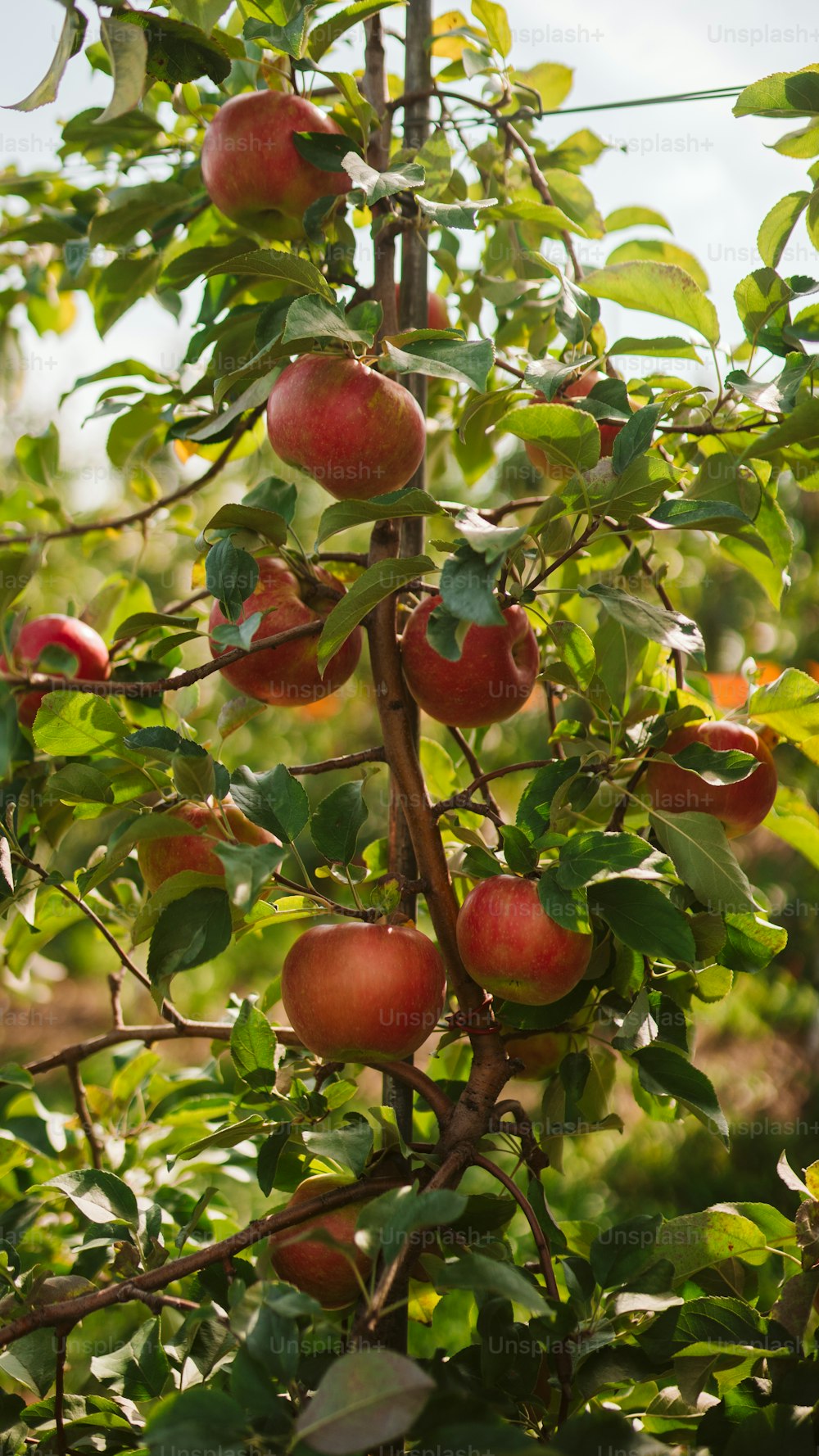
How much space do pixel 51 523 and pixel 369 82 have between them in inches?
20.9

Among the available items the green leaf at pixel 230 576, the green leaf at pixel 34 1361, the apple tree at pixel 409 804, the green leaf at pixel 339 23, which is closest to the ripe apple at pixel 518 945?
the apple tree at pixel 409 804

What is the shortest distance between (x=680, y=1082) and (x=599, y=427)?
1.28 feet

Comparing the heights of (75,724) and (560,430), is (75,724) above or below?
below

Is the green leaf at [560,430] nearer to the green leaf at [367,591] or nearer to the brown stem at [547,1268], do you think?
the green leaf at [367,591]

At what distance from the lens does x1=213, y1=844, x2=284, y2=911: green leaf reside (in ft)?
1.47

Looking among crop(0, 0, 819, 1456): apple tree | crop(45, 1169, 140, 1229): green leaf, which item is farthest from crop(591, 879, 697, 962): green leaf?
crop(45, 1169, 140, 1229): green leaf

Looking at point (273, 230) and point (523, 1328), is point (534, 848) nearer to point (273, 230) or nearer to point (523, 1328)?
point (523, 1328)

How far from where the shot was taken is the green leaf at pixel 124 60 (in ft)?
1.86

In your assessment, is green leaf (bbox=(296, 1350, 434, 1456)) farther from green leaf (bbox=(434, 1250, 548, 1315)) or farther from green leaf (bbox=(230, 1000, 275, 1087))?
green leaf (bbox=(230, 1000, 275, 1087))

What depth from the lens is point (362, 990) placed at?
59cm

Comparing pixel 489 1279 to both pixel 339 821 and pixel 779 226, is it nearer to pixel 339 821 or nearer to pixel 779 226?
pixel 339 821

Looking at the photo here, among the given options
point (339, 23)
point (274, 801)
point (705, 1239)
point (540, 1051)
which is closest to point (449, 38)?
point (339, 23)

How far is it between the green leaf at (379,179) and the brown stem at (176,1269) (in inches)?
20.2

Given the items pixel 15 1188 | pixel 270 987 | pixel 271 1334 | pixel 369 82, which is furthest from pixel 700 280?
pixel 15 1188
